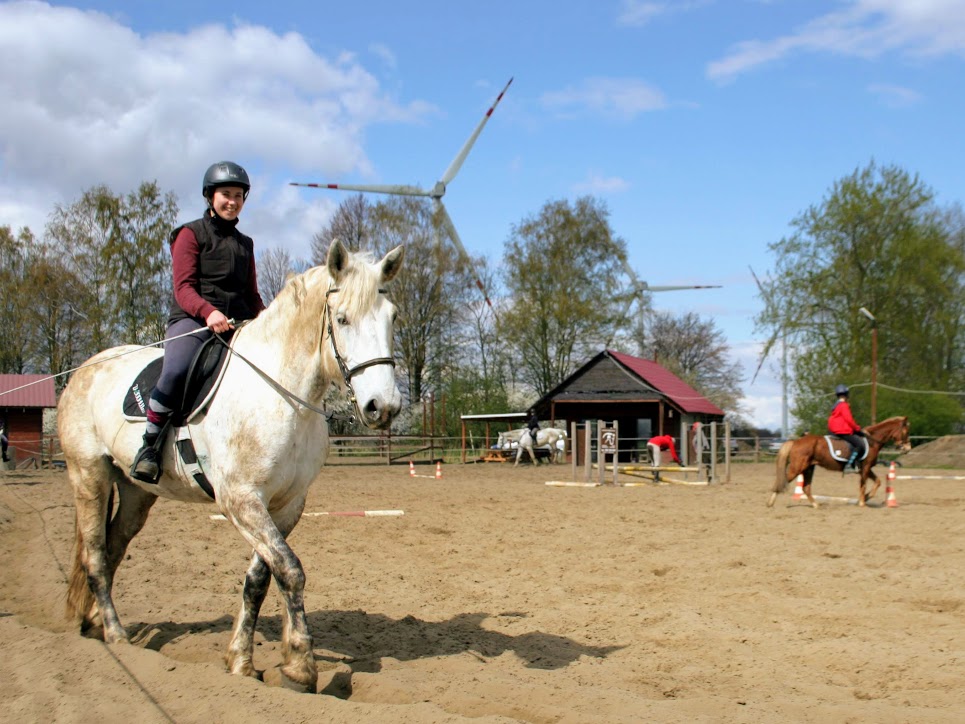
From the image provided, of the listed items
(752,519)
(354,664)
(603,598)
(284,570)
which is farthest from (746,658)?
(752,519)

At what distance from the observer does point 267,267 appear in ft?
153

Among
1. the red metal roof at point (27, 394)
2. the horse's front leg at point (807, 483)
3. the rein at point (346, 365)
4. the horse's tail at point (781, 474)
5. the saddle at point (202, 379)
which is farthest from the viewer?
the red metal roof at point (27, 394)

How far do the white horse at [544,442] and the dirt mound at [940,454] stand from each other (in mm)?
13607

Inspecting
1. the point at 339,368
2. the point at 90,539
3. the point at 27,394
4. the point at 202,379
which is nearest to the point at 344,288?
the point at 339,368

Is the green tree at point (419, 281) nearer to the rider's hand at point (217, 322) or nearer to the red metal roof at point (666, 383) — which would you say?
the red metal roof at point (666, 383)

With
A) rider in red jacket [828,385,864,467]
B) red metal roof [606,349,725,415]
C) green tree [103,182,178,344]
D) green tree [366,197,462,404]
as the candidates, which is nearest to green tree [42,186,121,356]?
green tree [103,182,178,344]

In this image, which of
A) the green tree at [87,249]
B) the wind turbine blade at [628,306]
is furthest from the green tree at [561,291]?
the green tree at [87,249]

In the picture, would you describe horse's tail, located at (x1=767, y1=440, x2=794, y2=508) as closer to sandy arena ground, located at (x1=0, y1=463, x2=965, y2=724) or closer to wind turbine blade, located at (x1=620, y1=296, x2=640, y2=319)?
sandy arena ground, located at (x1=0, y1=463, x2=965, y2=724)

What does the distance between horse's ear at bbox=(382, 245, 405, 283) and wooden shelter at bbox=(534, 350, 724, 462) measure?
33.2 m

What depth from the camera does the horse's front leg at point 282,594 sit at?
447 cm

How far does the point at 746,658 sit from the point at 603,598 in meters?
1.90

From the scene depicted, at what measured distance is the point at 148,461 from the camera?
17.0ft

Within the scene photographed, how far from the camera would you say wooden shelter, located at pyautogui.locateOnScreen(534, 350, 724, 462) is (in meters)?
38.0

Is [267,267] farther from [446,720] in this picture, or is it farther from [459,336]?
[446,720]
